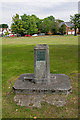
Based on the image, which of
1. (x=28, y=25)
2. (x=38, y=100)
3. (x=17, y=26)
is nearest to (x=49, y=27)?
(x=28, y=25)

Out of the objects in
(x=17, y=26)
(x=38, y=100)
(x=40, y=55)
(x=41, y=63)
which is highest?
(x=17, y=26)

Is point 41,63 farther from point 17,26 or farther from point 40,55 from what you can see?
point 17,26

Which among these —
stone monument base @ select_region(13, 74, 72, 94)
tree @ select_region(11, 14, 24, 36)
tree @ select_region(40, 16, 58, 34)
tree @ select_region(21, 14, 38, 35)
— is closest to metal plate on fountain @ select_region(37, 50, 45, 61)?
stone monument base @ select_region(13, 74, 72, 94)

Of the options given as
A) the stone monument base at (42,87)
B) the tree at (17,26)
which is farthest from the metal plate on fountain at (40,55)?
the tree at (17,26)

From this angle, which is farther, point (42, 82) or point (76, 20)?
point (76, 20)

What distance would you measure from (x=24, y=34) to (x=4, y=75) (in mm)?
54815

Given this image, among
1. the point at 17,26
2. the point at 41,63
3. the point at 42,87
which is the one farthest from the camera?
the point at 17,26

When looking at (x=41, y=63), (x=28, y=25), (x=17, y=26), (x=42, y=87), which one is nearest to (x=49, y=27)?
(x=28, y=25)

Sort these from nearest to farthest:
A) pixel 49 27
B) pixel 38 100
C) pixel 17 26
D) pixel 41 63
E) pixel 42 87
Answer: pixel 38 100
pixel 42 87
pixel 41 63
pixel 17 26
pixel 49 27

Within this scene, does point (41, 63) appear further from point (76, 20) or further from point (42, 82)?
point (76, 20)

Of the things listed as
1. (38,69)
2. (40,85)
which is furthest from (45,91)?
(38,69)

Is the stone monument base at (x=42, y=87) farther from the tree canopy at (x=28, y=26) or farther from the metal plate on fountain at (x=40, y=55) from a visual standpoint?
the tree canopy at (x=28, y=26)

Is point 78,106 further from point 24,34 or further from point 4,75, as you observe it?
point 24,34

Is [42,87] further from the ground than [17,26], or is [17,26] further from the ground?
[17,26]
